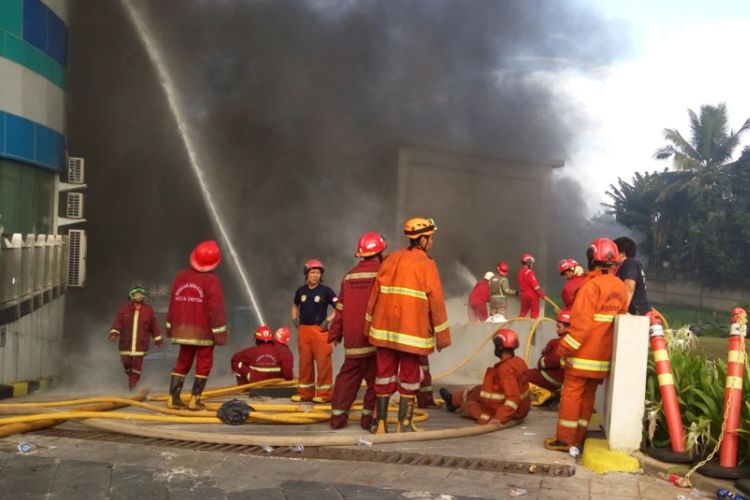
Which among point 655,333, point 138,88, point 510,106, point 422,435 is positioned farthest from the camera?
point 510,106

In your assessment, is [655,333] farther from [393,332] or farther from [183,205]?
[183,205]

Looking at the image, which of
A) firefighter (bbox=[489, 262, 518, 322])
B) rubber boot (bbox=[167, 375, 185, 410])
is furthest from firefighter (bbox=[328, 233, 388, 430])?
firefighter (bbox=[489, 262, 518, 322])

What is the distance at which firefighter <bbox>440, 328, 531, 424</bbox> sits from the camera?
20.3 feet

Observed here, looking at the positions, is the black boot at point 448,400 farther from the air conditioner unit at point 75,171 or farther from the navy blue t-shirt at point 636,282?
the air conditioner unit at point 75,171

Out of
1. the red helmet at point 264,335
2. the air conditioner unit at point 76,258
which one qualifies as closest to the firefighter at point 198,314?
the red helmet at point 264,335

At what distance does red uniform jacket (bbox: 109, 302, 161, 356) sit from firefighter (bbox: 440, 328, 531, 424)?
434cm

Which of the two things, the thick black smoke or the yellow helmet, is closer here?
the yellow helmet

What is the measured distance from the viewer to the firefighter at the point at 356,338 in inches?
239

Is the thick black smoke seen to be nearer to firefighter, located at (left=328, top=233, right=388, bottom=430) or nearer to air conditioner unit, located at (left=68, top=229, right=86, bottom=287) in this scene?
air conditioner unit, located at (left=68, top=229, right=86, bottom=287)

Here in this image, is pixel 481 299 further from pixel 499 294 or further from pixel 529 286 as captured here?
pixel 529 286

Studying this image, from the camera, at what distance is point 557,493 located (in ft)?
13.8

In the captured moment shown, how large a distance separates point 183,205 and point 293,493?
1256 cm

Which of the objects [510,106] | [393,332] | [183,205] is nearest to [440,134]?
[510,106]

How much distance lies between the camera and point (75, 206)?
523 inches
